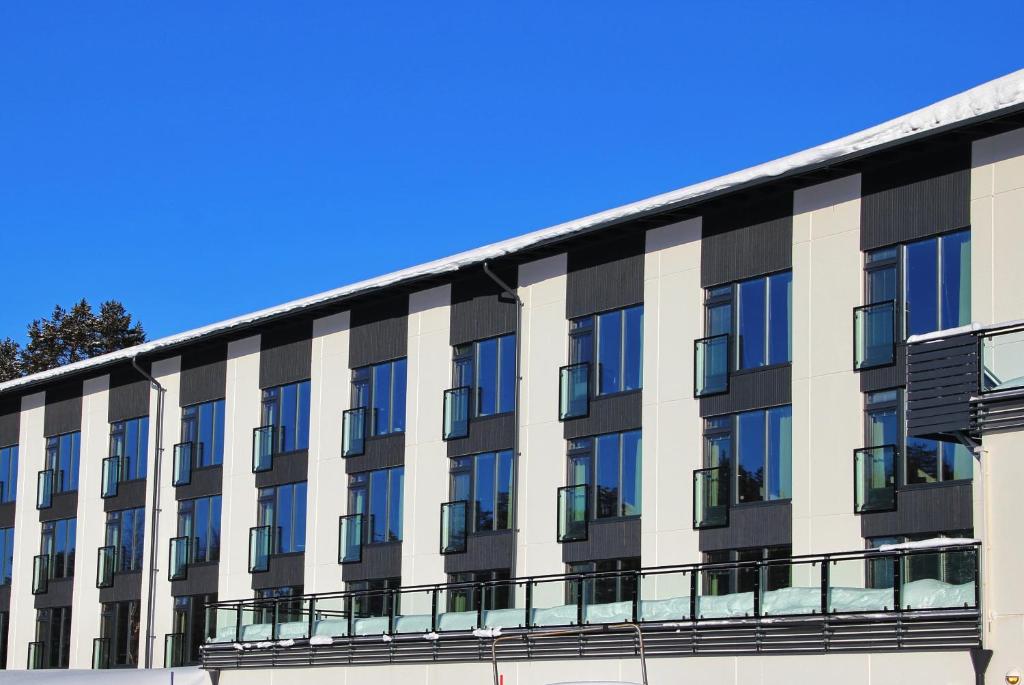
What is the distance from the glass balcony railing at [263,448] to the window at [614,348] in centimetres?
1161

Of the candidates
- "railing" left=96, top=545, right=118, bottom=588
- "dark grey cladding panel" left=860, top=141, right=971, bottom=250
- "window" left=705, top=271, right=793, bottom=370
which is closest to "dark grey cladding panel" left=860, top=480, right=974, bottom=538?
"window" left=705, top=271, right=793, bottom=370

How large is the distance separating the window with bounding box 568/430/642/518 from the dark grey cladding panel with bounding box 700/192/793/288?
407cm

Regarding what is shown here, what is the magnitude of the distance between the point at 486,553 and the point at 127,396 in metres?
16.8

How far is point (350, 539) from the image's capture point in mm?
42469

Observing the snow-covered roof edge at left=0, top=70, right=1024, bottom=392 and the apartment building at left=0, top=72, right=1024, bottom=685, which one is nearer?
the apartment building at left=0, top=72, right=1024, bottom=685

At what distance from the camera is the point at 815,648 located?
84.1 ft

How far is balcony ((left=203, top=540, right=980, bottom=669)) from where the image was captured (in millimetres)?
23875

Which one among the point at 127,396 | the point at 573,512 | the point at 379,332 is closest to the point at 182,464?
the point at 127,396

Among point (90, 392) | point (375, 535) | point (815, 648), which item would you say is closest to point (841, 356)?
point (815, 648)

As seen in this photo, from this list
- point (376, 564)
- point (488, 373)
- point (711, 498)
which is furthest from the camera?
point (376, 564)

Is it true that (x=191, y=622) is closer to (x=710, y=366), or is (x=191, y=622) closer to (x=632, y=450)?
(x=632, y=450)

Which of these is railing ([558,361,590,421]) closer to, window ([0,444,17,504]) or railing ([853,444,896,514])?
railing ([853,444,896,514])

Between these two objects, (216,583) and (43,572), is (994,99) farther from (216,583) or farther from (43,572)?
(43,572)

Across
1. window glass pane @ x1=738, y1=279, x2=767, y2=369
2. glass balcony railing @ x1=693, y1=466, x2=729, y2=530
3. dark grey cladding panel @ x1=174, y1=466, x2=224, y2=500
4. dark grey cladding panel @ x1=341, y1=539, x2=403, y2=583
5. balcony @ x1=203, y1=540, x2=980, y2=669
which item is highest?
window glass pane @ x1=738, y1=279, x2=767, y2=369
